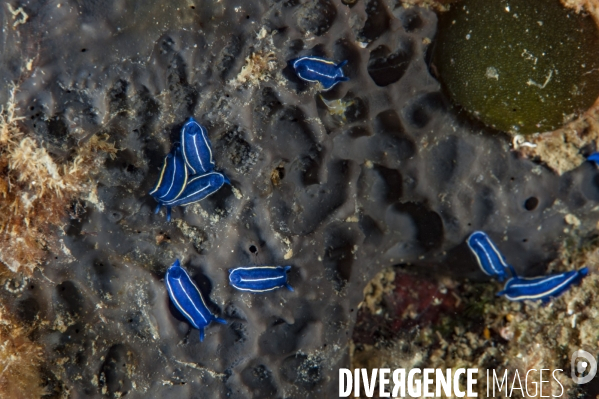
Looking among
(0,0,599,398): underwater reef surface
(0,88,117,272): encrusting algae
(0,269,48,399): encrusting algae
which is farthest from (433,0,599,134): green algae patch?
(0,269,48,399): encrusting algae

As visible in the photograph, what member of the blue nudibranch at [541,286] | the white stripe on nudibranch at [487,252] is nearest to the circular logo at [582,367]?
the blue nudibranch at [541,286]

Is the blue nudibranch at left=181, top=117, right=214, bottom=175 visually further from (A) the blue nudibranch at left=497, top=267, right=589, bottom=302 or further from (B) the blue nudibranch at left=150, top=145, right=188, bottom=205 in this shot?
(A) the blue nudibranch at left=497, top=267, right=589, bottom=302

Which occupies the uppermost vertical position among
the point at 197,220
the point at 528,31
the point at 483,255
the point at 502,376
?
the point at 528,31

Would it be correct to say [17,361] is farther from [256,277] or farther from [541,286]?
[541,286]

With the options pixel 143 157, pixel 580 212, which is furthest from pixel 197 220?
pixel 580 212

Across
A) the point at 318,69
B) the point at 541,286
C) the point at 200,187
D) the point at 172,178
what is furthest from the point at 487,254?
the point at 172,178

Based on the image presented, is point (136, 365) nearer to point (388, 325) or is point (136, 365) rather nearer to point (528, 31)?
point (388, 325)

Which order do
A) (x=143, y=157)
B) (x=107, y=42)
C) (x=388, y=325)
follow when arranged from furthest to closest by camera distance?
(x=388, y=325) → (x=143, y=157) → (x=107, y=42)
